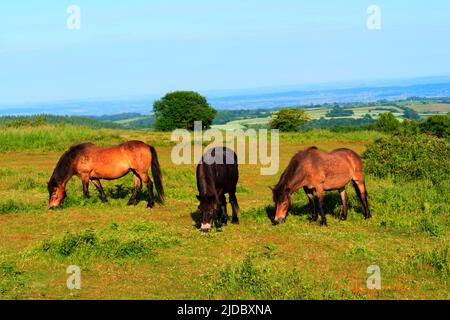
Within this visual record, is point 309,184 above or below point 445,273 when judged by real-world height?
above

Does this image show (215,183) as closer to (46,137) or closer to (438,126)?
(46,137)

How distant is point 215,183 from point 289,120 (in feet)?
132

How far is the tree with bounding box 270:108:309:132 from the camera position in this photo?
5066 centimetres

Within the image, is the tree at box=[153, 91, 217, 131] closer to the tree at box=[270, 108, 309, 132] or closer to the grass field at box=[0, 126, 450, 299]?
the tree at box=[270, 108, 309, 132]

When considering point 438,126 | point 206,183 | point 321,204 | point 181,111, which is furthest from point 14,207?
point 181,111

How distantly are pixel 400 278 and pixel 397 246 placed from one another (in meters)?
1.97

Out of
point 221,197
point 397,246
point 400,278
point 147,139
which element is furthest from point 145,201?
point 147,139

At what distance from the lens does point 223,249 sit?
33.5ft

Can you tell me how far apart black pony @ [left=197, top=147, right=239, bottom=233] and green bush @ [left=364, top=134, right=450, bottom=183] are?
23.0 ft

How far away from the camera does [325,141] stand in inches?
1348

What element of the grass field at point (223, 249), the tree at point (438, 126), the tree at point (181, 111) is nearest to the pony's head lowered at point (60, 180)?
the grass field at point (223, 249)

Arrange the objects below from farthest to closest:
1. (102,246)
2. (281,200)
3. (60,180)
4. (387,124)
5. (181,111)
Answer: (181,111) < (387,124) < (60,180) < (281,200) < (102,246)
